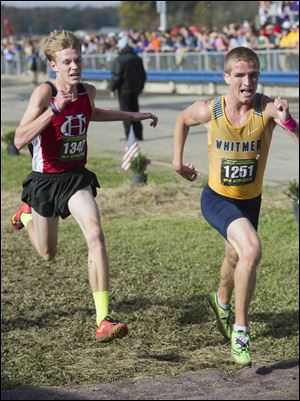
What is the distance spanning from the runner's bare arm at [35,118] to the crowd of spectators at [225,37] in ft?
43.9

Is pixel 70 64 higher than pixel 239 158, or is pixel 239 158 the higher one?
pixel 70 64

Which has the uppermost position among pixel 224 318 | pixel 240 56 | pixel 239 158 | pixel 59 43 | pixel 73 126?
pixel 59 43

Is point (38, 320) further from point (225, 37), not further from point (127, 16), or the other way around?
point (127, 16)

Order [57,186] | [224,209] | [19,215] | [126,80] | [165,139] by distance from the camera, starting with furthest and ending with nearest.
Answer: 1. [165,139]
2. [126,80]
3. [19,215]
4. [224,209]
5. [57,186]

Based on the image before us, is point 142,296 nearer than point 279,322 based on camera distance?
No

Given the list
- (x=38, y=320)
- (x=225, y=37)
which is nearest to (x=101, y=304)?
(x=38, y=320)

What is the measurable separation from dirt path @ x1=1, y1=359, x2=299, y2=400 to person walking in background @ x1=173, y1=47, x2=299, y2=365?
123 centimetres

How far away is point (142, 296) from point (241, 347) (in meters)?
4.42

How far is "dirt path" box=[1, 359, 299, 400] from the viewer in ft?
27.4

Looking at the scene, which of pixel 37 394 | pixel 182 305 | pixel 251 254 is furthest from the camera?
pixel 182 305

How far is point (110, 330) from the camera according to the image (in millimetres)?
7004

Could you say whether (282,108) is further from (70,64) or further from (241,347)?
(241,347)

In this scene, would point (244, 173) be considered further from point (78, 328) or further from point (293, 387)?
point (78, 328)

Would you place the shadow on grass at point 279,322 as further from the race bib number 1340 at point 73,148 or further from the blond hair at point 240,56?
the blond hair at point 240,56
